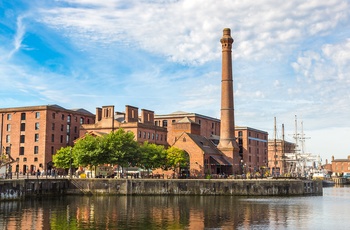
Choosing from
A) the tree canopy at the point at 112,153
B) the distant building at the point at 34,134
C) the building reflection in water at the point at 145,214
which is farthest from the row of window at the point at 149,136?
the building reflection in water at the point at 145,214

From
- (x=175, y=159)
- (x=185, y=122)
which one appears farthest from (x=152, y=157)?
(x=185, y=122)

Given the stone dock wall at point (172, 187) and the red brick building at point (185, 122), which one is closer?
the stone dock wall at point (172, 187)

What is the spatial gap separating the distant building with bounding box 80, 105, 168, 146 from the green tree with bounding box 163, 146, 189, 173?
9.06 meters

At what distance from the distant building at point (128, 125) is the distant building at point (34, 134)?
5.12 meters

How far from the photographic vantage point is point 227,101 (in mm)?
100812

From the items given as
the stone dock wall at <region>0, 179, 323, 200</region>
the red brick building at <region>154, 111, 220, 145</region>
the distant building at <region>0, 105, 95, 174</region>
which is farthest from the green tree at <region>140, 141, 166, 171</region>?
the distant building at <region>0, 105, 95, 174</region>

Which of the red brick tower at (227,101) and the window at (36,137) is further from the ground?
the red brick tower at (227,101)

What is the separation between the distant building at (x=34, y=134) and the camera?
321 ft

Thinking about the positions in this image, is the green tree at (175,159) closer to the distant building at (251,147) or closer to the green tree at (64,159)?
the green tree at (64,159)

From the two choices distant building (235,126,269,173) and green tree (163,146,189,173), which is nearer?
green tree (163,146,189,173)

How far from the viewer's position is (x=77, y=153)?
3246 inches

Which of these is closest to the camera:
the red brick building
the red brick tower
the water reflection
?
the water reflection

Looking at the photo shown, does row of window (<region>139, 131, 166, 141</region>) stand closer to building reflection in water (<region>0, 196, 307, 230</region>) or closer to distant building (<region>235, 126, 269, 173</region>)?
distant building (<region>235, 126, 269, 173</region>)

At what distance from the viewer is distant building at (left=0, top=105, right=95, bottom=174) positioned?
97750 millimetres
